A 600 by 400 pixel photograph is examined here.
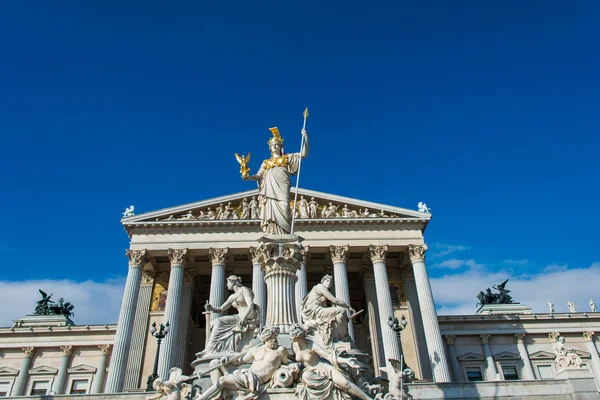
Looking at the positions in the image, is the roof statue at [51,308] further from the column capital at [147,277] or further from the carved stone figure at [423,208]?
the carved stone figure at [423,208]

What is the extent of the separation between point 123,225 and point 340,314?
3245cm

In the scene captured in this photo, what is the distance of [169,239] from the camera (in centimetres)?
3825

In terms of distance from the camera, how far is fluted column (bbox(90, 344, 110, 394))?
39.5 meters

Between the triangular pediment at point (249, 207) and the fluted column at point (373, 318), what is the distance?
195 inches

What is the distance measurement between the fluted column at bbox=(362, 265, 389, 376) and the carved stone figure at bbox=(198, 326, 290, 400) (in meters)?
28.5

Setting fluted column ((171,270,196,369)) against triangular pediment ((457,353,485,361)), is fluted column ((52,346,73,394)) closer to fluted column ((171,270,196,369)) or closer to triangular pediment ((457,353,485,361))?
fluted column ((171,270,196,369))

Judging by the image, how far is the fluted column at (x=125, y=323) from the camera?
31703 mm

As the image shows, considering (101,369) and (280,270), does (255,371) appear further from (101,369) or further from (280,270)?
(101,369)

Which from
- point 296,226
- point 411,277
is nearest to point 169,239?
point 296,226

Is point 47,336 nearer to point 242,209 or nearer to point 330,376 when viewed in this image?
point 242,209

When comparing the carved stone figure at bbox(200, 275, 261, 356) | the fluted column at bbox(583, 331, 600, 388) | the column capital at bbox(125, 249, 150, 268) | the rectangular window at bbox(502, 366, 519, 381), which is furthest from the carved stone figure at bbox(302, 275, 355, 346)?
the fluted column at bbox(583, 331, 600, 388)

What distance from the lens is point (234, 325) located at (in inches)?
388

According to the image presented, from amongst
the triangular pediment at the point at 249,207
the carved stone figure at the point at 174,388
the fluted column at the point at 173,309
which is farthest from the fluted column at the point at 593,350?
the carved stone figure at the point at 174,388

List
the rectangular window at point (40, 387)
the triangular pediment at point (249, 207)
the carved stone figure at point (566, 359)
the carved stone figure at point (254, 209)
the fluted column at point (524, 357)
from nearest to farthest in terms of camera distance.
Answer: the carved stone figure at point (566, 359) < the triangular pediment at point (249, 207) < the carved stone figure at point (254, 209) < the rectangular window at point (40, 387) < the fluted column at point (524, 357)
